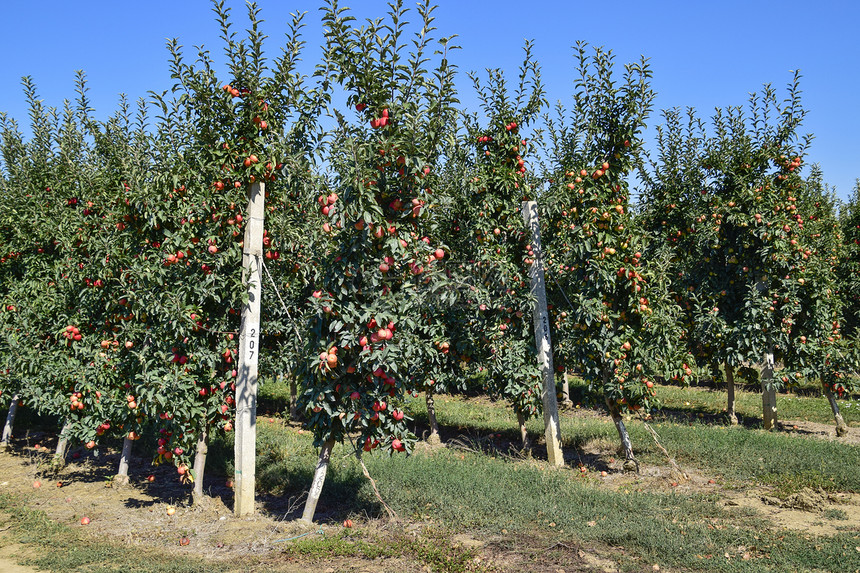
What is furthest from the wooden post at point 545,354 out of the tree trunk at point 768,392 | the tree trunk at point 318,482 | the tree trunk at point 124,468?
the tree trunk at point 124,468

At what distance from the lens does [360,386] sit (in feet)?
20.5

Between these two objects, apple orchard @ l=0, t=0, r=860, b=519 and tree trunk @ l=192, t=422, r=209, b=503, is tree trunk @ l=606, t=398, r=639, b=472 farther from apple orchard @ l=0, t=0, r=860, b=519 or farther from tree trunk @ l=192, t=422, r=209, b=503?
tree trunk @ l=192, t=422, r=209, b=503

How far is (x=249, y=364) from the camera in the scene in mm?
6965

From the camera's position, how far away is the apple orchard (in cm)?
614

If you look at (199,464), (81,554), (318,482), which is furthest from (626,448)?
(81,554)

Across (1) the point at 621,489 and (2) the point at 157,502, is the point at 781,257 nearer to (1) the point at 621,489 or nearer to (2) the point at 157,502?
(1) the point at 621,489

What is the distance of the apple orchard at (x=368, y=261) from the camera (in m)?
6.14

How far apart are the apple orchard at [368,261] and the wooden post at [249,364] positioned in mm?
66

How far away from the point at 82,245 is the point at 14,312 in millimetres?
2201

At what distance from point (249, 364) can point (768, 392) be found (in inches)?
398

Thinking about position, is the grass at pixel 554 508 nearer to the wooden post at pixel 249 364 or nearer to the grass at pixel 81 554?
the grass at pixel 81 554

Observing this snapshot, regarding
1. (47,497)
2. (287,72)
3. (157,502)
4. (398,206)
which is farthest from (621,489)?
(47,497)

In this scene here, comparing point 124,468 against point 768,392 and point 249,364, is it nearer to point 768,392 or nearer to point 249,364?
point 249,364

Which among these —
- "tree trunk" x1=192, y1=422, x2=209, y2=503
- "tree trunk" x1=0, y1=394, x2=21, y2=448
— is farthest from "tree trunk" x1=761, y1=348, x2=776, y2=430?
"tree trunk" x1=0, y1=394, x2=21, y2=448
